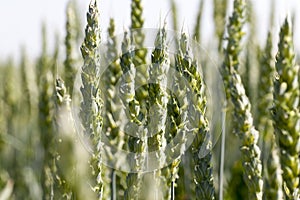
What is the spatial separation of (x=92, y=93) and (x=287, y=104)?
24 cm

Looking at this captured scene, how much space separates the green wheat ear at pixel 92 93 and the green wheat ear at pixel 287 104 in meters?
0.22

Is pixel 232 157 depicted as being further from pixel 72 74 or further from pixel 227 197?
pixel 72 74

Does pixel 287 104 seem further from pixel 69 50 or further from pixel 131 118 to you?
pixel 69 50

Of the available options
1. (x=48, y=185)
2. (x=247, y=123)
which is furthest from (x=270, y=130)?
(x=247, y=123)

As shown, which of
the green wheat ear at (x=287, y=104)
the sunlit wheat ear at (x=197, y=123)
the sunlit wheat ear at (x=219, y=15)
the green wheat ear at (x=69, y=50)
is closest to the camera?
the green wheat ear at (x=287, y=104)

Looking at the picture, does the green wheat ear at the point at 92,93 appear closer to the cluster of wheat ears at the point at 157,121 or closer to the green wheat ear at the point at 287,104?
the cluster of wheat ears at the point at 157,121

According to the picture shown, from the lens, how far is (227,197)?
1.53 metres

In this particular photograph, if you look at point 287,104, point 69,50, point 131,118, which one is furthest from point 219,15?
point 287,104

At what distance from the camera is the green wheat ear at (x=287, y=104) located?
2.14 feet

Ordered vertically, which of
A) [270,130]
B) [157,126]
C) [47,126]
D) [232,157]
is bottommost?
[232,157]

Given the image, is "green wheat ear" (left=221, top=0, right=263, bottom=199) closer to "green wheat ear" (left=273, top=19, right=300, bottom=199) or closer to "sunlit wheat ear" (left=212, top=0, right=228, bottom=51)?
"green wheat ear" (left=273, top=19, right=300, bottom=199)

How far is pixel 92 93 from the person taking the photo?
710 millimetres

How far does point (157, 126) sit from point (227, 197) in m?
0.82

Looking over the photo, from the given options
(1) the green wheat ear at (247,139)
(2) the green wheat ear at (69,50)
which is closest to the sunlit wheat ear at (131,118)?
(1) the green wheat ear at (247,139)
